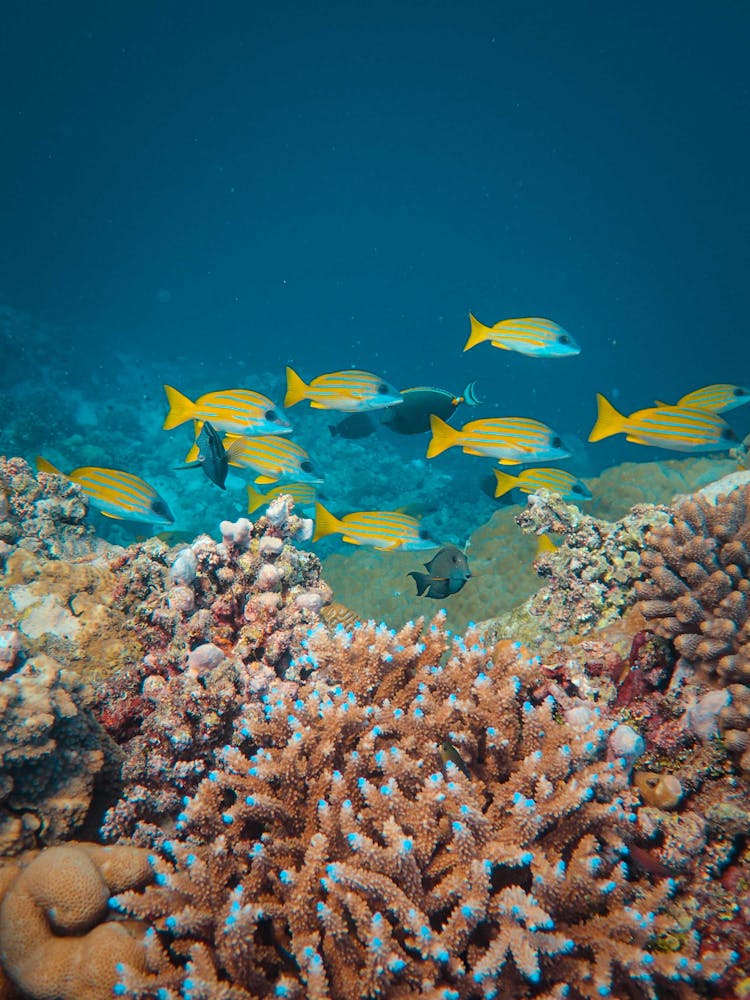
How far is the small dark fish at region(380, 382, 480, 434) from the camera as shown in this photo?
19.3ft

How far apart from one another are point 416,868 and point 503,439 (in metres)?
4.47

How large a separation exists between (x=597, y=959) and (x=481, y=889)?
1.45 ft

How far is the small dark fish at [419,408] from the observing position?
5.88 meters

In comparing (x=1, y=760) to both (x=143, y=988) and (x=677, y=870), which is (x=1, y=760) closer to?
(x=143, y=988)

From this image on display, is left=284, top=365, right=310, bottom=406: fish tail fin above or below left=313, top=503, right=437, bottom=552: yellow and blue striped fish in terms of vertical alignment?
above

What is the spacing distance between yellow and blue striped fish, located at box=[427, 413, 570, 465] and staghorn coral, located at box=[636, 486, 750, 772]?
2516 mm

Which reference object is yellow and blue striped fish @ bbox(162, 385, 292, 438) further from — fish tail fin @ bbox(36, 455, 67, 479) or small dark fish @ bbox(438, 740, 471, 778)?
small dark fish @ bbox(438, 740, 471, 778)

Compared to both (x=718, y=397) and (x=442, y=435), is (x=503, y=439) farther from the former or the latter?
(x=718, y=397)

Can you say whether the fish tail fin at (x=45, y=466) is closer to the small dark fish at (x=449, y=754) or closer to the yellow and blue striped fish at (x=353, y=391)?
the yellow and blue striped fish at (x=353, y=391)

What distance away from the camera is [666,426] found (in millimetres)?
5066

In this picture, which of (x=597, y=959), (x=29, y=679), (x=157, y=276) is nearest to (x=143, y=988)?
(x=29, y=679)

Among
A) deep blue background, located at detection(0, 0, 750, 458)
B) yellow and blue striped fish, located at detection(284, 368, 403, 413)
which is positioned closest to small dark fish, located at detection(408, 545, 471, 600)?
yellow and blue striped fish, located at detection(284, 368, 403, 413)

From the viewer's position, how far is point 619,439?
48.3 metres

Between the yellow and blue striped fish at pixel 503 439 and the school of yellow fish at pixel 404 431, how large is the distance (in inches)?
0.4
